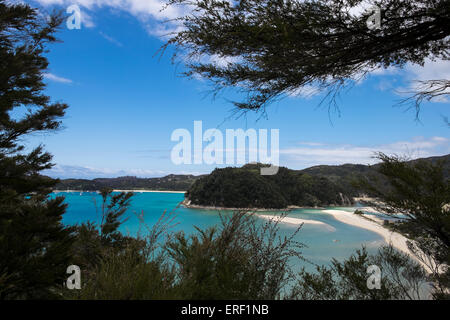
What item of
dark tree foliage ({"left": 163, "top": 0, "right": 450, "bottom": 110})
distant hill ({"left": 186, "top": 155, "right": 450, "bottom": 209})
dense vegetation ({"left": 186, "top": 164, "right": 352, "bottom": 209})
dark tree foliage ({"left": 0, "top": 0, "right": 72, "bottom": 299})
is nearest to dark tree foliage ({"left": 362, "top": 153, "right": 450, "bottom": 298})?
dark tree foliage ({"left": 163, "top": 0, "right": 450, "bottom": 110})

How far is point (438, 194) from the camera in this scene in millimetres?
4125

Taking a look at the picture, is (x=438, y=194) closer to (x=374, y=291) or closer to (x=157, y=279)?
(x=374, y=291)

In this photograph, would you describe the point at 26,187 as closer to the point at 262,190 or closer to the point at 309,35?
the point at 309,35

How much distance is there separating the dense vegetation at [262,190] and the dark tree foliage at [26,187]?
120ft

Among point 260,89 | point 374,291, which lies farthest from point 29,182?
point 374,291

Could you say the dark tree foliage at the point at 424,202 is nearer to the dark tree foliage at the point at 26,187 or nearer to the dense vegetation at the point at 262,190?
the dark tree foliage at the point at 26,187

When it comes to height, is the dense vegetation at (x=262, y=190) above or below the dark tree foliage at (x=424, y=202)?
below

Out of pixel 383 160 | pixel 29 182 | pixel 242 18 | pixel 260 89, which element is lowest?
pixel 29 182

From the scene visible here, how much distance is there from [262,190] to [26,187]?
47.1m

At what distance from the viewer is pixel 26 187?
6809 mm

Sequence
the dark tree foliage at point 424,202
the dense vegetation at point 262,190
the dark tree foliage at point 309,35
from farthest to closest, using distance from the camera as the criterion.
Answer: the dense vegetation at point 262,190, the dark tree foliage at point 424,202, the dark tree foliage at point 309,35

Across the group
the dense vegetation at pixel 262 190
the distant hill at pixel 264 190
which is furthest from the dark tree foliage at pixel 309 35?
the dense vegetation at pixel 262 190

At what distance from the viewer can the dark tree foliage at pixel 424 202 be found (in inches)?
154

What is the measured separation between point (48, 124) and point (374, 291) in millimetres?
9618
